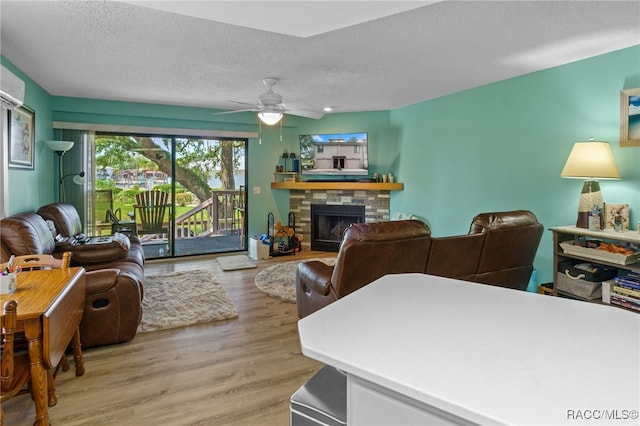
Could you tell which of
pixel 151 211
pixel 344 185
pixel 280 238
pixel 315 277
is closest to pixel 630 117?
pixel 315 277

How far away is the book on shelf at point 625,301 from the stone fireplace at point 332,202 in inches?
143

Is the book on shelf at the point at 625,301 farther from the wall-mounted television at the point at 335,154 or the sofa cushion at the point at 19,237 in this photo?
the sofa cushion at the point at 19,237

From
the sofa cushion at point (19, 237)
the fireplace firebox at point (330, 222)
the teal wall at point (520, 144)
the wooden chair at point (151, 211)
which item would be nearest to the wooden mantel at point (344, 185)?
the teal wall at point (520, 144)

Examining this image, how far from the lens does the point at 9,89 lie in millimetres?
2641

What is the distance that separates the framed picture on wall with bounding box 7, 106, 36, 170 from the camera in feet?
10.8

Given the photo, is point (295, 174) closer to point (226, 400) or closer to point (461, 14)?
point (461, 14)

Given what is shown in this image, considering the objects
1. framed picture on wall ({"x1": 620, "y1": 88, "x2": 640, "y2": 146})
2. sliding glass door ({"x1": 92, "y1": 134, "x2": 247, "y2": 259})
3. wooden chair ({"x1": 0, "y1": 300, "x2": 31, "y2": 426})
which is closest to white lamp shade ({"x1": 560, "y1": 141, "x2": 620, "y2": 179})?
framed picture on wall ({"x1": 620, "y1": 88, "x2": 640, "y2": 146})

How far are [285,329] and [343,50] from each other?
8.15 ft

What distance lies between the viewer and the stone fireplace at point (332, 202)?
20.1ft

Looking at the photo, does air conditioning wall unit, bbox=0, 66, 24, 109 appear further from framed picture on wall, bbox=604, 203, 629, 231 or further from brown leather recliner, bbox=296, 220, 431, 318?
framed picture on wall, bbox=604, 203, 629, 231

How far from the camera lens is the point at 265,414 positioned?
195 centimetres

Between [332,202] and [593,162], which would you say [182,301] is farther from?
[593,162]

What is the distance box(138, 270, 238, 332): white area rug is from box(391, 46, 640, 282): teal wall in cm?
320

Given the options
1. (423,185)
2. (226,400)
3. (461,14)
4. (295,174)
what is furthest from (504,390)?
(295,174)
